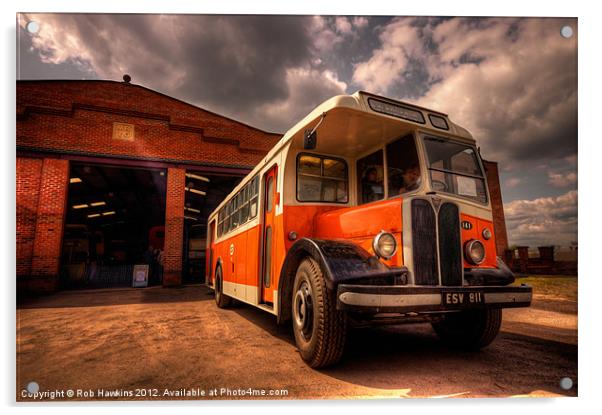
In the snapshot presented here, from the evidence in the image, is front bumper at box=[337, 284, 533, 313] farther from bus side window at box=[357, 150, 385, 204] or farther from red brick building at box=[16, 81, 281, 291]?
red brick building at box=[16, 81, 281, 291]

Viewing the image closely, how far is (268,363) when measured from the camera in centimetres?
305

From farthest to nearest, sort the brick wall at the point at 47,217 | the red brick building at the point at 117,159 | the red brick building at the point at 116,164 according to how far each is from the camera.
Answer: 1. the brick wall at the point at 47,217
2. the red brick building at the point at 117,159
3. the red brick building at the point at 116,164

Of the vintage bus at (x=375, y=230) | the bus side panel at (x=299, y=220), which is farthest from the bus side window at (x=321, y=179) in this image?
the bus side panel at (x=299, y=220)

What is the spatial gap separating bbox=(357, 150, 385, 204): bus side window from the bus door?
1099 mm

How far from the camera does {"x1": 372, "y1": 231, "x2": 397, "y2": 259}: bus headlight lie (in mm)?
2705

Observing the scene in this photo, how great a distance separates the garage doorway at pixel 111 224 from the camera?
1209cm

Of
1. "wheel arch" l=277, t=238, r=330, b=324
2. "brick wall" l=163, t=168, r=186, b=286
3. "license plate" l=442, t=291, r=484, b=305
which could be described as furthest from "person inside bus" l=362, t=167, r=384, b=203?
"brick wall" l=163, t=168, r=186, b=286

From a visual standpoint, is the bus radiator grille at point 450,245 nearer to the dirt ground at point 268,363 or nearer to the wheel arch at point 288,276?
the dirt ground at point 268,363

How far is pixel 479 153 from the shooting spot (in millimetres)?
3523

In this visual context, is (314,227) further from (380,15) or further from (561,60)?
(561,60)

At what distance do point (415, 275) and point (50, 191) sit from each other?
10.0 m

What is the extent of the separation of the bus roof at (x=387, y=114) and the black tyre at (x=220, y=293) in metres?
4.51

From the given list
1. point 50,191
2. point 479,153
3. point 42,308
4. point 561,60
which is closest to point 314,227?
point 479,153

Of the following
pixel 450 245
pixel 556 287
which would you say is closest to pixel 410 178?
pixel 450 245
